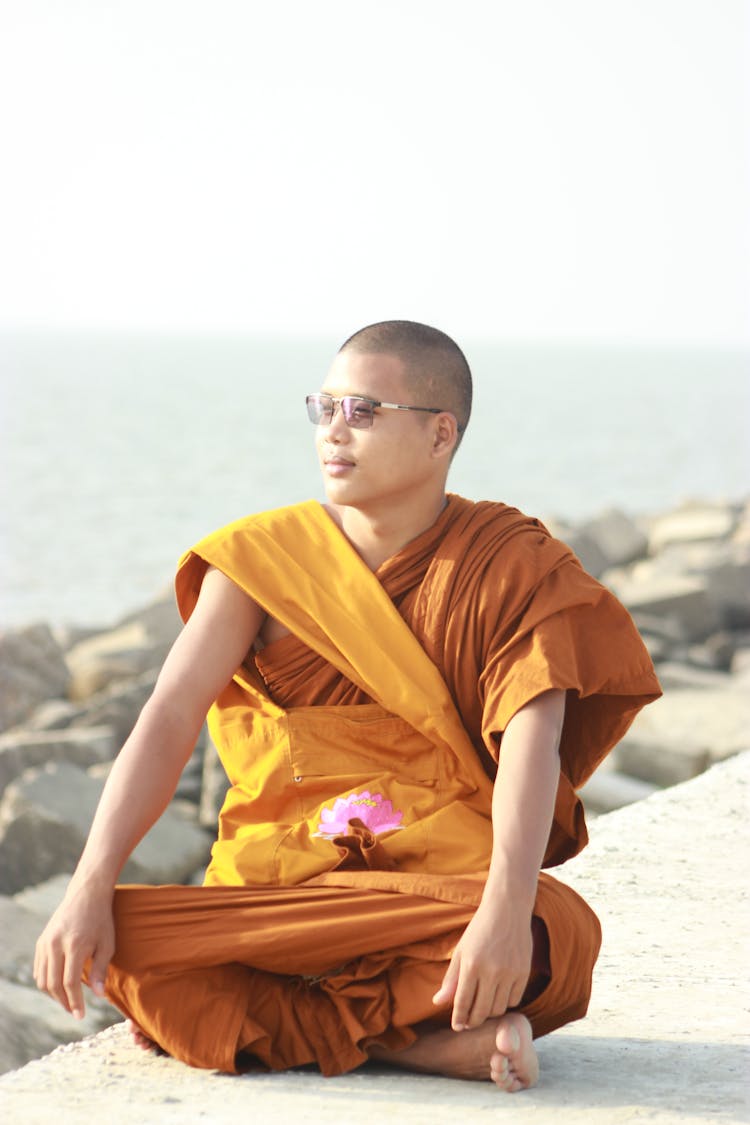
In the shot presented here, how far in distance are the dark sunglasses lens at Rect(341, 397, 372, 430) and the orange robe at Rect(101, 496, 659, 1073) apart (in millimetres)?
230

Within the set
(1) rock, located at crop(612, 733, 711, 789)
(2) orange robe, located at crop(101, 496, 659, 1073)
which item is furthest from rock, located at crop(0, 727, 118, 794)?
(2) orange robe, located at crop(101, 496, 659, 1073)

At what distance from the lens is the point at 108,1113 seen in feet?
8.86

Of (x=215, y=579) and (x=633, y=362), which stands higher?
(x=215, y=579)

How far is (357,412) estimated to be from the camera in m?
3.16

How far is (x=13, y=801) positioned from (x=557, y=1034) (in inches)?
162

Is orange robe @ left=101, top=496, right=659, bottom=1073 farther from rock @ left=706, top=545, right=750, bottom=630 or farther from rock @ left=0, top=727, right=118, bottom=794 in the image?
rock @ left=706, top=545, right=750, bottom=630

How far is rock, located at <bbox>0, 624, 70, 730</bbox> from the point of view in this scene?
10.4 metres

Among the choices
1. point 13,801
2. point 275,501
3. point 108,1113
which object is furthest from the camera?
point 275,501

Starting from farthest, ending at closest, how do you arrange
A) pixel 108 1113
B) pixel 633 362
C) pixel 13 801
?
1. pixel 633 362
2. pixel 13 801
3. pixel 108 1113

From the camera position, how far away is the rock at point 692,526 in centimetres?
1645

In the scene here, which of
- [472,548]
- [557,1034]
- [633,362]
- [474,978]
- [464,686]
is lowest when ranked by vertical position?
[633,362]

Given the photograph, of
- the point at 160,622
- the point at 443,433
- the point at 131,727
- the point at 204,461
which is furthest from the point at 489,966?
the point at 204,461

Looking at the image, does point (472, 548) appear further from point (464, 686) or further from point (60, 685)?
point (60, 685)

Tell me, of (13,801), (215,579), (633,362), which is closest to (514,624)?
(215,579)
